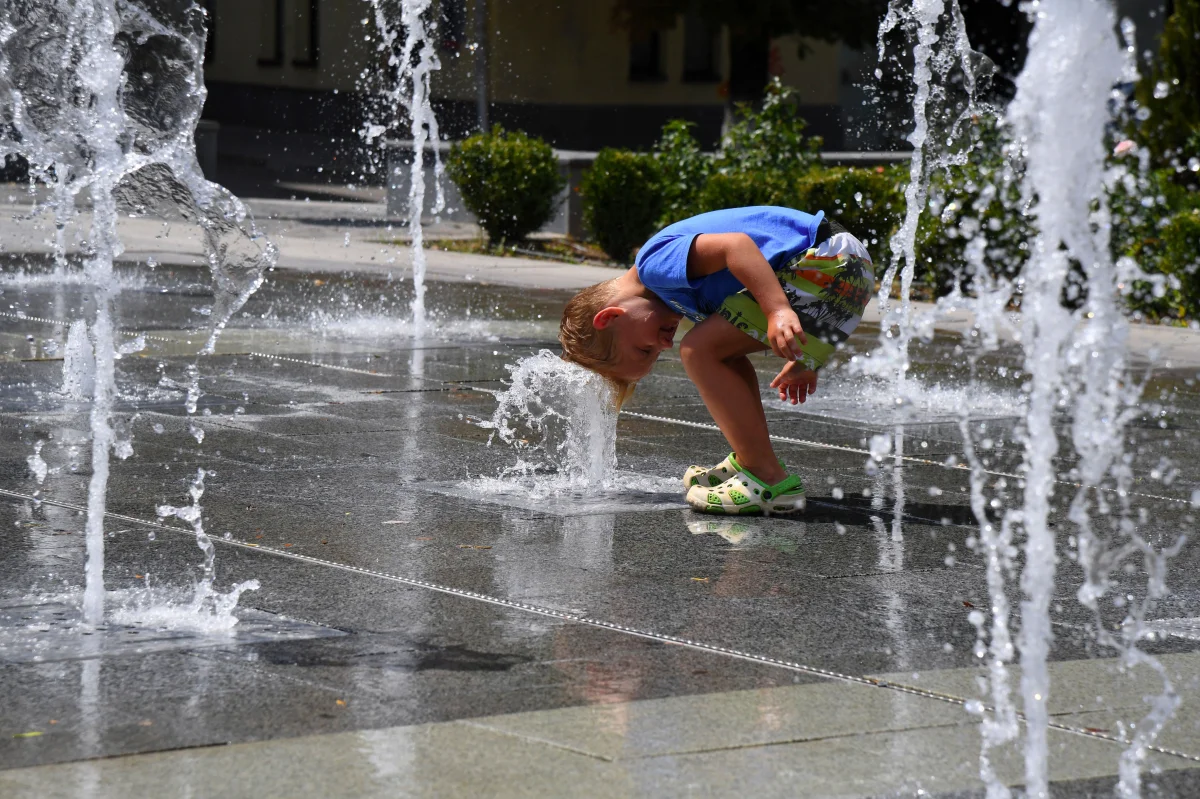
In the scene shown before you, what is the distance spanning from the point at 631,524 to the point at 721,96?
92.7 ft

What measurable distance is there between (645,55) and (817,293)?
28654 mm

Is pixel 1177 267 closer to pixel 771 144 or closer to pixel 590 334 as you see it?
pixel 771 144

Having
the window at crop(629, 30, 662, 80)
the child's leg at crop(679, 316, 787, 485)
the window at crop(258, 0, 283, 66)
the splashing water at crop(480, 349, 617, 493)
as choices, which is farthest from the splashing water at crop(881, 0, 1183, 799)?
the window at crop(258, 0, 283, 66)

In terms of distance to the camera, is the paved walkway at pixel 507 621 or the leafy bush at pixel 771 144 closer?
the paved walkway at pixel 507 621

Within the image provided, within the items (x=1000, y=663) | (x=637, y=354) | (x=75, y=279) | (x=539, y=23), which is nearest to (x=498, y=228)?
(x=75, y=279)

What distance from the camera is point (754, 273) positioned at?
5512 mm

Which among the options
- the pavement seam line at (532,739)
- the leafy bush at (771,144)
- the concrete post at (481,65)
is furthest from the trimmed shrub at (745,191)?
the concrete post at (481,65)

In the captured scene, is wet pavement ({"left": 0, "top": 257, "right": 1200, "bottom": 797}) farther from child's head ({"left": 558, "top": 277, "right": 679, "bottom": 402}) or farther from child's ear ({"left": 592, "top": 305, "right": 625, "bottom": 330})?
child's ear ({"left": 592, "top": 305, "right": 625, "bottom": 330})

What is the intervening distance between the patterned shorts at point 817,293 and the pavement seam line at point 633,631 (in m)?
1.46

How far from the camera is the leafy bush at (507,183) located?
1719 cm

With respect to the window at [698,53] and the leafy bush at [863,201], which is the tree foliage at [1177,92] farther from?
the window at [698,53]

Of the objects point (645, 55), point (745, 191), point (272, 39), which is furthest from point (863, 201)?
point (272, 39)

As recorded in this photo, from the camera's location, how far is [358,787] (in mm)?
3248

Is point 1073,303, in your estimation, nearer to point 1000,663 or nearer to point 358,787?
point 1000,663
